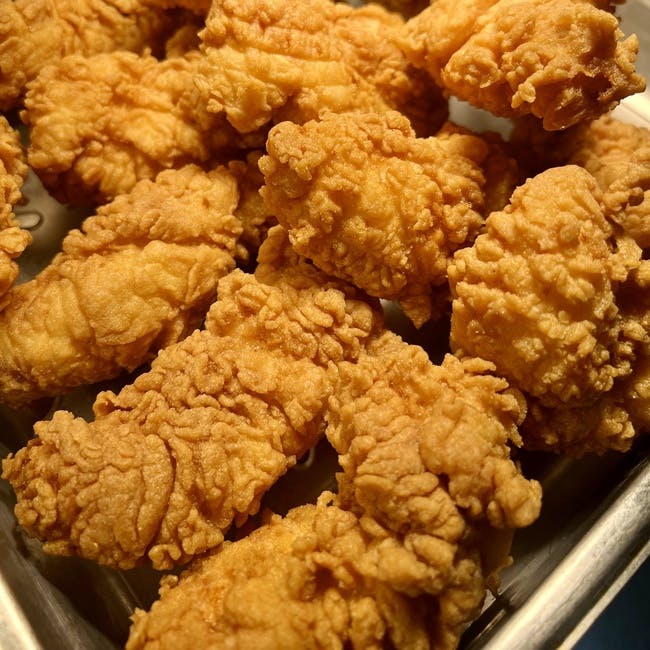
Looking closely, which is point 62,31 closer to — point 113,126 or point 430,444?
point 113,126

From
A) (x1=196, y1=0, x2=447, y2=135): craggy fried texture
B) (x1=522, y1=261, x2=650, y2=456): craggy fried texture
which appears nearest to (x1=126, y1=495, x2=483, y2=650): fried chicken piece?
(x1=522, y1=261, x2=650, y2=456): craggy fried texture

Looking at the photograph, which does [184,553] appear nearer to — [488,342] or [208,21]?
[488,342]

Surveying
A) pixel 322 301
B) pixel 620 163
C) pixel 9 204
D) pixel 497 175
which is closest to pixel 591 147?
pixel 620 163

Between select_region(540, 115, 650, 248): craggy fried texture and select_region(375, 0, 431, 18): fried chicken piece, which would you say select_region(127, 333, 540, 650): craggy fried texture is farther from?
select_region(375, 0, 431, 18): fried chicken piece

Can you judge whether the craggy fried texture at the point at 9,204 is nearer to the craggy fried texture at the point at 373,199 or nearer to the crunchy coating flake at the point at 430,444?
the craggy fried texture at the point at 373,199

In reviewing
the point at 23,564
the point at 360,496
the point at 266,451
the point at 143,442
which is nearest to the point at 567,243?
the point at 360,496

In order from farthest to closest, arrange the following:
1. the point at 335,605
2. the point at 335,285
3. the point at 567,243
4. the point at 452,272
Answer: the point at 335,285 < the point at 452,272 < the point at 567,243 < the point at 335,605
